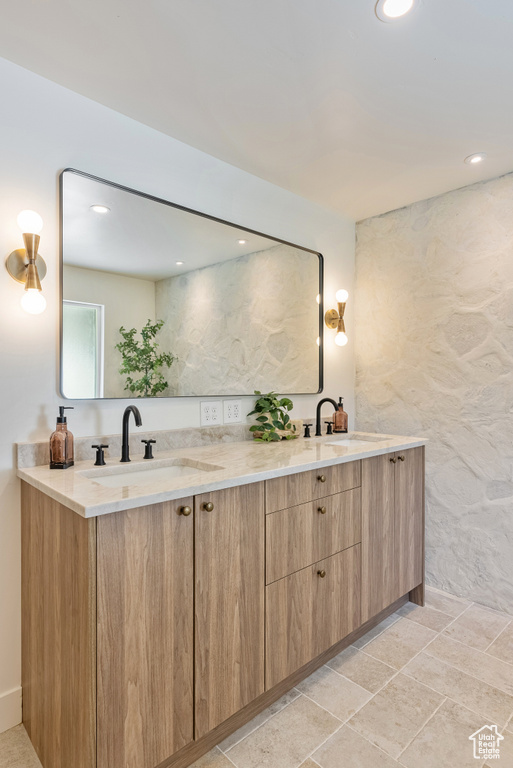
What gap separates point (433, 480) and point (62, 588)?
208 centimetres

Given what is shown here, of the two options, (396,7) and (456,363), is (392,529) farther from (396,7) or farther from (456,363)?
(396,7)

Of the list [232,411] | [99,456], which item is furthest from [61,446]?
[232,411]

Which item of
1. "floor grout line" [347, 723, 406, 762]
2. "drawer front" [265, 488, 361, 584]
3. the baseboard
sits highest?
"drawer front" [265, 488, 361, 584]

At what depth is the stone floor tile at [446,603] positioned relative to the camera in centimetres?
227

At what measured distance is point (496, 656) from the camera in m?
1.88

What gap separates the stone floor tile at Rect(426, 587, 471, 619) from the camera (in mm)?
2271

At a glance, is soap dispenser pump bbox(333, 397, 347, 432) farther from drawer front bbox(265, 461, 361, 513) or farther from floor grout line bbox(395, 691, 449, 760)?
floor grout line bbox(395, 691, 449, 760)

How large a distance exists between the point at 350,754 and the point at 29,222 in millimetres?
2087

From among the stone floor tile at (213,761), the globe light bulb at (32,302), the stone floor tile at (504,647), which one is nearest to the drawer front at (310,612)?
the stone floor tile at (213,761)

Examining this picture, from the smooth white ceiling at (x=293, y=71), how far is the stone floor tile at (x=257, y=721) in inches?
91.9

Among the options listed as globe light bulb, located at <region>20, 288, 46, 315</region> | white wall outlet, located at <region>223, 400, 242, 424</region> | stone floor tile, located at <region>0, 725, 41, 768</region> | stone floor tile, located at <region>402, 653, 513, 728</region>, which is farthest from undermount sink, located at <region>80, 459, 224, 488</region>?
stone floor tile, located at <region>402, 653, 513, 728</region>

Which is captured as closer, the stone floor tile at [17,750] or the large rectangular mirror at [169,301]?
the stone floor tile at [17,750]

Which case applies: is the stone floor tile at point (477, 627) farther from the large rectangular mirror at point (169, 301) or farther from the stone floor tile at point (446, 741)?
the large rectangular mirror at point (169, 301)

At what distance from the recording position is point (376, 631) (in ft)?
6.82
